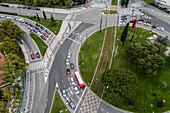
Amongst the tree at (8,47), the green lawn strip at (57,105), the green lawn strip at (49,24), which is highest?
the green lawn strip at (49,24)

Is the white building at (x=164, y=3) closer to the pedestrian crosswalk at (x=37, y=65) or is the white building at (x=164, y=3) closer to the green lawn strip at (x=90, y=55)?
the green lawn strip at (x=90, y=55)

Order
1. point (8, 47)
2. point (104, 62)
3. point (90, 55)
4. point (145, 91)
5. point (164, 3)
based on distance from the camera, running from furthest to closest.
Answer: point (164, 3), point (90, 55), point (104, 62), point (8, 47), point (145, 91)

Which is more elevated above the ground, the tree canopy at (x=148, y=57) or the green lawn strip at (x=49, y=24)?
the green lawn strip at (x=49, y=24)

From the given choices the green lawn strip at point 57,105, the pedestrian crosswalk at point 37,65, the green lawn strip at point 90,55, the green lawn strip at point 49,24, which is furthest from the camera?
the green lawn strip at point 49,24

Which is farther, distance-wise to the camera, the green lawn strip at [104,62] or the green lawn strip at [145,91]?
the green lawn strip at [104,62]

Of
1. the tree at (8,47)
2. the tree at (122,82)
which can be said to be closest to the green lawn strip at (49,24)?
the tree at (8,47)

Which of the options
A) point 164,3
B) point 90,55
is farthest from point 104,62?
point 164,3

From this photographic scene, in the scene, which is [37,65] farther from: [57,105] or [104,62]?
[104,62]

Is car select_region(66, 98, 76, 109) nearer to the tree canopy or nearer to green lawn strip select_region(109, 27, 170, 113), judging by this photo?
green lawn strip select_region(109, 27, 170, 113)
